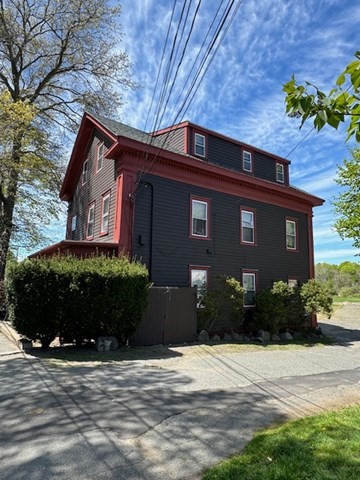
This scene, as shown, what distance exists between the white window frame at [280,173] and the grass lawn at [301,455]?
56.0 feet

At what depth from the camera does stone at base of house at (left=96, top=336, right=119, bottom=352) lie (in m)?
10.3

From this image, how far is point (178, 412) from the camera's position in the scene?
216 inches

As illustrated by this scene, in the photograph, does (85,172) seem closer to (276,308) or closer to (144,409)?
(276,308)

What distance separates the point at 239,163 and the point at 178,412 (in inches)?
591

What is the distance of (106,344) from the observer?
34.1 ft

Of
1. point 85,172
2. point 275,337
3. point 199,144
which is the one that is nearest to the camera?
point 275,337

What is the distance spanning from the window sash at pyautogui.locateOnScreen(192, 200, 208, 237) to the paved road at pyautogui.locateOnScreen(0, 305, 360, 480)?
664 centimetres

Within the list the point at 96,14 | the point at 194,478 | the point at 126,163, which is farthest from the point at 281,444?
the point at 96,14

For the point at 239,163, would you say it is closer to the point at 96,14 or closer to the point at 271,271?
the point at 271,271

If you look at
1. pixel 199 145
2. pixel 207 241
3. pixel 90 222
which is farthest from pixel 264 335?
pixel 90 222

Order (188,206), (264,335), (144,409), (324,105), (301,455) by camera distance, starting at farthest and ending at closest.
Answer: (264,335) → (188,206) → (144,409) → (301,455) → (324,105)

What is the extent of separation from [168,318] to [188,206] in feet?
16.8

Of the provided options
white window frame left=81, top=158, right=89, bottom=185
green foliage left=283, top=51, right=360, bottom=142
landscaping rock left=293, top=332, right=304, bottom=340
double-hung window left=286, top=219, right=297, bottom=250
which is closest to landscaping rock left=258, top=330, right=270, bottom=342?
landscaping rock left=293, top=332, right=304, bottom=340

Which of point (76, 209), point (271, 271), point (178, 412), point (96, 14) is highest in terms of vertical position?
point (96, 14)
